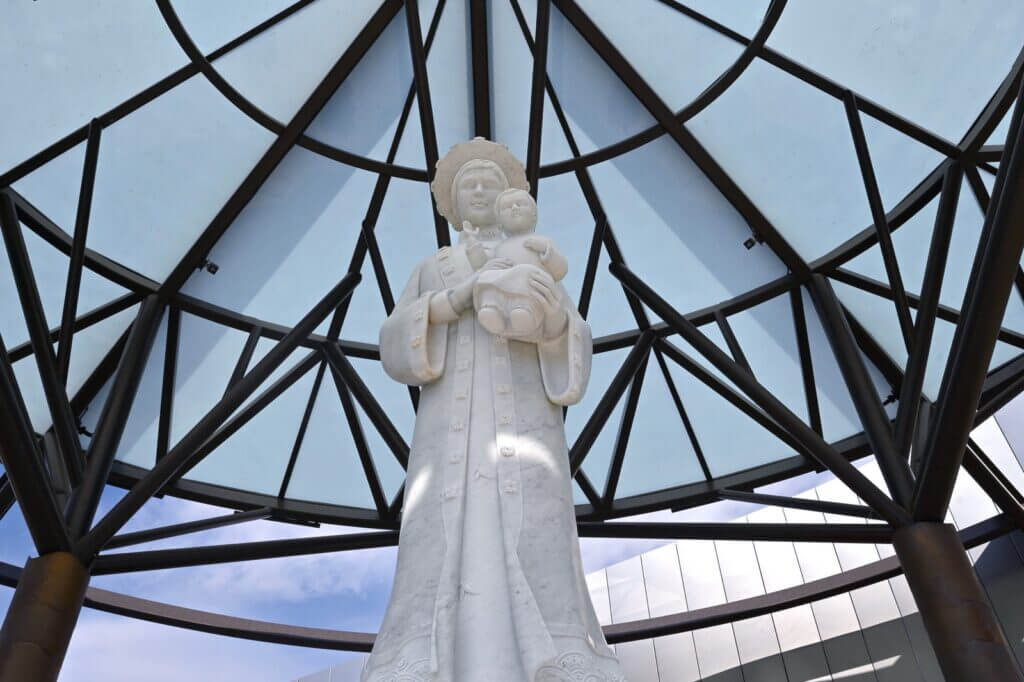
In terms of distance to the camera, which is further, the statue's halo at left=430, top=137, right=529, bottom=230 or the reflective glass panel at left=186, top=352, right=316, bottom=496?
the reflective glass panel at left=186, top=352, right=316, bottom=496

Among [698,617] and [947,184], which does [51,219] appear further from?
[698,617]

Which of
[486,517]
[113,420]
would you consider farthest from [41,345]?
[486,517]

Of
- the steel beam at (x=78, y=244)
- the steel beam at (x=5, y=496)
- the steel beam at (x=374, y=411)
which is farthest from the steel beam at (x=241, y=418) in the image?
the steel beam at (x=78, y=244)

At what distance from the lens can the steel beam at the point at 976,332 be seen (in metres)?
8.82

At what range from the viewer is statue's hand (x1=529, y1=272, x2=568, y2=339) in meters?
5.52

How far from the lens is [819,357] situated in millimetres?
17188

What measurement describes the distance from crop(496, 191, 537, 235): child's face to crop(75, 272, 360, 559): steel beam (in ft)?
27.4

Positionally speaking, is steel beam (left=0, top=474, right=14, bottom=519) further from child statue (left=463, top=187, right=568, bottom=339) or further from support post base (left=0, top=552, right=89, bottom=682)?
child statue (left=463, top=187, right=568, bottom=339)

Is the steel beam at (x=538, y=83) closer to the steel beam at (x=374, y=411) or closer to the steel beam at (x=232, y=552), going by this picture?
the steel beam at (x=374, y=411)

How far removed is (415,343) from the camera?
5559mm

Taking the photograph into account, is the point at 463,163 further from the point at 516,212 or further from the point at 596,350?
the point at 596,350

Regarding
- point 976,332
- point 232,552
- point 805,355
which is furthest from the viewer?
point 805,355

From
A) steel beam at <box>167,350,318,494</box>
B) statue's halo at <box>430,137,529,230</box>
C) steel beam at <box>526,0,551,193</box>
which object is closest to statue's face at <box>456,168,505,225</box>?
statue's halo at <box>430,137,529,230</box>

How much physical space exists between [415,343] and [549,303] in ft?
2.95
